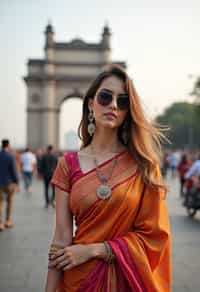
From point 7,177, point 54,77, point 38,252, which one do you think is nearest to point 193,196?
point 7,177

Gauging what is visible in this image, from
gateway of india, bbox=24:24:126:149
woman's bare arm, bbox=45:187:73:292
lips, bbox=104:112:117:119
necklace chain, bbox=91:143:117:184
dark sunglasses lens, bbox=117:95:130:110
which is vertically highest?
gateway of india, bbox=24:24:126:149

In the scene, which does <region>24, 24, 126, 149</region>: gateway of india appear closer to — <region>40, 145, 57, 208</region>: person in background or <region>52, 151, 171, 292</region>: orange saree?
<region>40, 145, 57, 208</region>: person in background

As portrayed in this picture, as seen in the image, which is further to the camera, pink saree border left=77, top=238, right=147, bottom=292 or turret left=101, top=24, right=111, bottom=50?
turret left=101, top=24, right=111, bottom=50

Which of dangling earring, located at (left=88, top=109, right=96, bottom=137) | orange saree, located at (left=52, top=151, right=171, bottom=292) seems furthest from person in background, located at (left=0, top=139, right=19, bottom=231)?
orange saree, located at (left=52, top=151, right=171, bottom=292)

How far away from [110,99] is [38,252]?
515 centimetres

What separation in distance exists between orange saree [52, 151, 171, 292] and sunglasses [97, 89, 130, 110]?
0.37m

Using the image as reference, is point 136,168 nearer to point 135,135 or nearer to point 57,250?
point 135,135

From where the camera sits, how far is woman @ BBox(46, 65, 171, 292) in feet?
6.72

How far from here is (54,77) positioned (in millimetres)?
42125

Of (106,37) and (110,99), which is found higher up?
(106,37)

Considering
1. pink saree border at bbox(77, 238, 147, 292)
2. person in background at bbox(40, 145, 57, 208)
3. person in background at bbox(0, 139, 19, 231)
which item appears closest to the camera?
pink saree border at bbox(77, 238, 147, 292)

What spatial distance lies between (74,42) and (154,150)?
133ft

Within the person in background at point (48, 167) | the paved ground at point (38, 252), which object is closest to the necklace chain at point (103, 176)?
the paved ground at point (38, 252)

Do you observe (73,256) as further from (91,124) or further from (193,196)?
(193,196)
